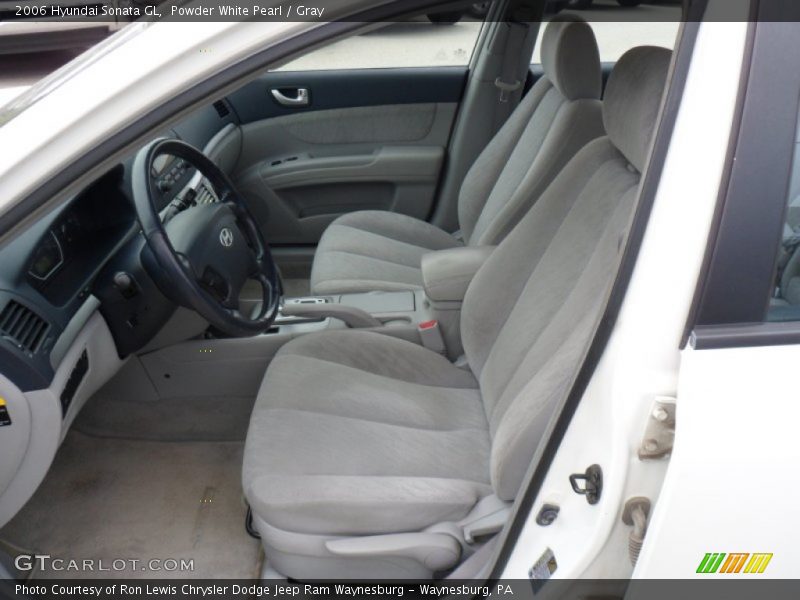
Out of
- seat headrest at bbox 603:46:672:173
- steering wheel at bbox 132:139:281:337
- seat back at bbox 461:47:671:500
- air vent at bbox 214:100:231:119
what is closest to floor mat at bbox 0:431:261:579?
steering wheel at bbox 132:139:281:337

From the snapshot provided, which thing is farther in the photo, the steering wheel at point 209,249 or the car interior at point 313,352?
the steering wheel at point 209,249

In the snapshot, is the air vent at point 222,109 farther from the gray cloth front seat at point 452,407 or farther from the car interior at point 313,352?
the gray cloth front seat at point 452,407

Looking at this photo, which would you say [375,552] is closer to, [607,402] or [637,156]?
[607,402]

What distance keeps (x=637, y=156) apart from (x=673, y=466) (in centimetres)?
57

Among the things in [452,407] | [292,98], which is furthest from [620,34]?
[452,407]

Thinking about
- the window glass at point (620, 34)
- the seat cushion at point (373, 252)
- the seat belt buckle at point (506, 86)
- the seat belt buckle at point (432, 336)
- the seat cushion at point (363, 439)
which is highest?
the window glass at point (620, 34)

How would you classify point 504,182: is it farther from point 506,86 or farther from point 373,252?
point 506,86

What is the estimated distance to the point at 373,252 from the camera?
249 centimetres

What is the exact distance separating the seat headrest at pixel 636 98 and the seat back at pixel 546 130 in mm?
489

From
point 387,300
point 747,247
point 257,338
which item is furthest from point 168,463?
point 747,247

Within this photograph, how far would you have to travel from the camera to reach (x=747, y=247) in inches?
33.5

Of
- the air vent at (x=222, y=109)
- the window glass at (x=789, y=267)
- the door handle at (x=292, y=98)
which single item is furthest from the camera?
the door handle at (x=292, y=98)

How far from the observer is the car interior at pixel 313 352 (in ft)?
4.41

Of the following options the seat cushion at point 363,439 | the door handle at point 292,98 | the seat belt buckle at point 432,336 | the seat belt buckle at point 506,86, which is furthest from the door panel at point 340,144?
the seat cushion at point 363,439
